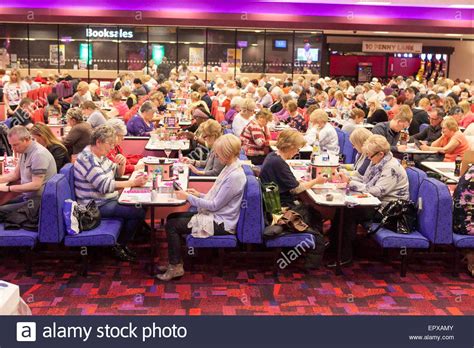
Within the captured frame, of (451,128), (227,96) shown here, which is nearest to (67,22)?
(227,96)

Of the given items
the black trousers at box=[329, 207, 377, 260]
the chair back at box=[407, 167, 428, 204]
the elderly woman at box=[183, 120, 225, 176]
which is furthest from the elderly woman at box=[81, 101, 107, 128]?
the chair back at box=[407, 167, 428, 204]

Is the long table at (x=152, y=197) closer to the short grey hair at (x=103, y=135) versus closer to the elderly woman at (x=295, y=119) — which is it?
the short grey hair at (x=103, y=135)

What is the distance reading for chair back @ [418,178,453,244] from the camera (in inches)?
224

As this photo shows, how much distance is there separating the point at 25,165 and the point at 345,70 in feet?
62.8

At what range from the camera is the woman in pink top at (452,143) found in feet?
27.8

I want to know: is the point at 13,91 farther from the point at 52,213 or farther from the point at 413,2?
the point at 413,2

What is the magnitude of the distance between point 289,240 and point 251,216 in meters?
0.42

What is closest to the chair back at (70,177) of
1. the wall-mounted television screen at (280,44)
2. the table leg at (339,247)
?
the table leg at (339,247)

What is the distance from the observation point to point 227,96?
13945mm

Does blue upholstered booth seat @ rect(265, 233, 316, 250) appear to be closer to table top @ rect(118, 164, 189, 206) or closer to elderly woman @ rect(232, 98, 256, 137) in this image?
table top @ rect(118, 164, 189, 206)

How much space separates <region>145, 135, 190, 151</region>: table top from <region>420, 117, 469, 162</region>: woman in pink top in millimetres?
3226

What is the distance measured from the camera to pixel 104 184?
595 cm

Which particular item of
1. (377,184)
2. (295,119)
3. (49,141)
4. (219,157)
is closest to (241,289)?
(219,157)

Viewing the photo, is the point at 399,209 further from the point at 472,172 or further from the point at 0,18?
the point at 0,18
